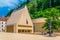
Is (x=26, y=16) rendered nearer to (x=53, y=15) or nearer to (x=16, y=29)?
(x=16, y=29)

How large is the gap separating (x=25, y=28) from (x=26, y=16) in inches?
108

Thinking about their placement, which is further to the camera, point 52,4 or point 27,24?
point 52,4

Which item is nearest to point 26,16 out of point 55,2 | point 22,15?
point 22,15

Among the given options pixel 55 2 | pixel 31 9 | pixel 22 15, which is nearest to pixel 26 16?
pixel 22 15

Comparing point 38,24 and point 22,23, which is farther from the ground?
point 22,23

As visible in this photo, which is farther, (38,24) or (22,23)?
(38,24)

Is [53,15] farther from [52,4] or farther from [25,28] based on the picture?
[52,4]

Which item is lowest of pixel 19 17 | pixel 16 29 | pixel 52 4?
pixel 16 29

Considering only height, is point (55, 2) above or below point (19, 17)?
above

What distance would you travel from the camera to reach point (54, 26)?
1118 inches

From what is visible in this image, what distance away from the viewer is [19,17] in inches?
1649

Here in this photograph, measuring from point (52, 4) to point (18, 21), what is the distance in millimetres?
18135

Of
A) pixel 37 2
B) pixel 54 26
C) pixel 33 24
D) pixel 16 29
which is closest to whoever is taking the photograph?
pixel 54 26

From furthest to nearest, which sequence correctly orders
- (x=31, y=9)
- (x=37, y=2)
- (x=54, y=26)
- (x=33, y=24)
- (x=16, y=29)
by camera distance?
(x=37, y=2) < (x=31, y=9) < (x=33, y=24) < (x=16, y=29) < (x=54, y=26)
